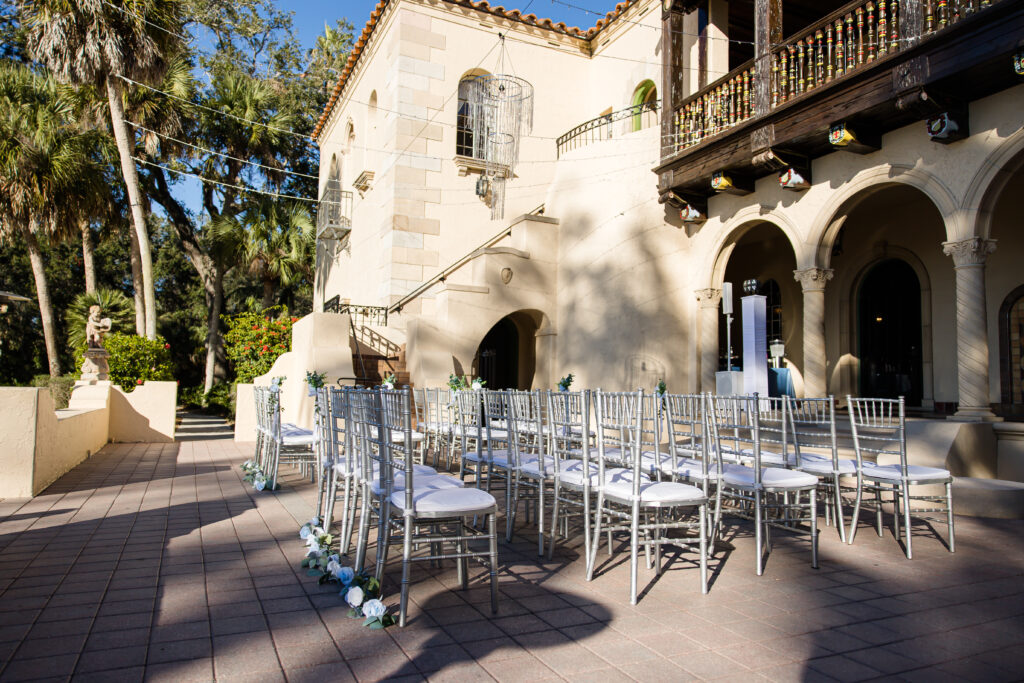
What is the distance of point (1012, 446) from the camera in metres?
6.55

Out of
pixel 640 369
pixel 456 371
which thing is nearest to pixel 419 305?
pixel 456 371

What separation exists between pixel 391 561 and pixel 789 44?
312 inches

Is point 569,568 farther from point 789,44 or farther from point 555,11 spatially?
point 555,11

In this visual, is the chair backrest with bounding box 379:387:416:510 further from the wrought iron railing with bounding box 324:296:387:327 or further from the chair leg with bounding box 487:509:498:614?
the wrought iron railing with bounding box 324:296:387:327

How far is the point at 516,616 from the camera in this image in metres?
3.16

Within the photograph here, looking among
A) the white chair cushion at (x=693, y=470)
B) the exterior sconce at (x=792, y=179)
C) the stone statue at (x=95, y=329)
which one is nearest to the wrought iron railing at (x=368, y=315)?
the stone statue at (x=95, y=329)

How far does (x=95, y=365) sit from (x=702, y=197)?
11.2 metres

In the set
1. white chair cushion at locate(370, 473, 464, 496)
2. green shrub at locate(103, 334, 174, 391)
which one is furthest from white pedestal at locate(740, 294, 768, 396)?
green shrub at locate(103, 334, 174, 391)

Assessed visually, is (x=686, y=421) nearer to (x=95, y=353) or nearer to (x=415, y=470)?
(x=415, y=470)

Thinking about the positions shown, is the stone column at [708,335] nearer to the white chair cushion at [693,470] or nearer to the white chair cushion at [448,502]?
the white chair cushion at [693,470]

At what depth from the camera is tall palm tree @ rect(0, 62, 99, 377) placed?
A: 1338 centimetres

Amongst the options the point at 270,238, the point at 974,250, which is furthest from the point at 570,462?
the point at 270,238

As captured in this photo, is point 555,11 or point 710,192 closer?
point 710,192

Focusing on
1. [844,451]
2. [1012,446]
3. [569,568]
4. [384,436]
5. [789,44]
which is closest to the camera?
[384,436]
